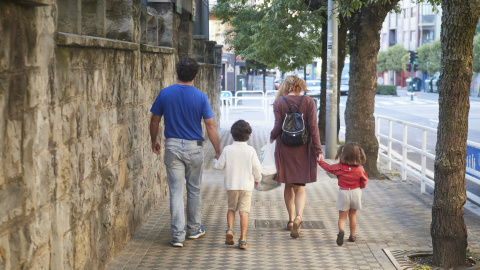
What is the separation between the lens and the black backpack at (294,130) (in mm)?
7434

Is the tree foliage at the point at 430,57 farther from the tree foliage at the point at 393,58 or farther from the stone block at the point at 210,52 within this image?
the stone block at the point at 210,52

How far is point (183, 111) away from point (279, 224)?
6.68 ft

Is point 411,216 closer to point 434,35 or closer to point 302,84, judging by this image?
point 302,84

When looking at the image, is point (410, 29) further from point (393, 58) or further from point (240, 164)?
point (240, 164)

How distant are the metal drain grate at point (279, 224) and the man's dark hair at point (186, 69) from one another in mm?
1955

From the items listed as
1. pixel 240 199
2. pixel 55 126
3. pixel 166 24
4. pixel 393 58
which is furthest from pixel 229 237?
pixel 393 58

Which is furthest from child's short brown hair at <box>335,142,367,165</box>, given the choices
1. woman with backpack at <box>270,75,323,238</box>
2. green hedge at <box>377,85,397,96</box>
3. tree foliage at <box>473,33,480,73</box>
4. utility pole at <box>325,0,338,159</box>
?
green hedge at <box>377,85,397,96</box>

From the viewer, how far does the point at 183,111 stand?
6816 millimetres

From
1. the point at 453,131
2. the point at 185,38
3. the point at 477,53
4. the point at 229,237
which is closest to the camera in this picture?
the point at 453,131

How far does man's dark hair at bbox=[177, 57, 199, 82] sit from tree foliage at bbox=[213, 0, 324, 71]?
7890mm

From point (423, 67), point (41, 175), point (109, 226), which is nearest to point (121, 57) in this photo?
point (109, 226)

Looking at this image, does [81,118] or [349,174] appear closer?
[81,118]

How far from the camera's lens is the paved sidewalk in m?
6.41

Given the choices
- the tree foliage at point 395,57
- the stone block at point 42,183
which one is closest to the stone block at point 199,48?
the stone block at point 42,183
